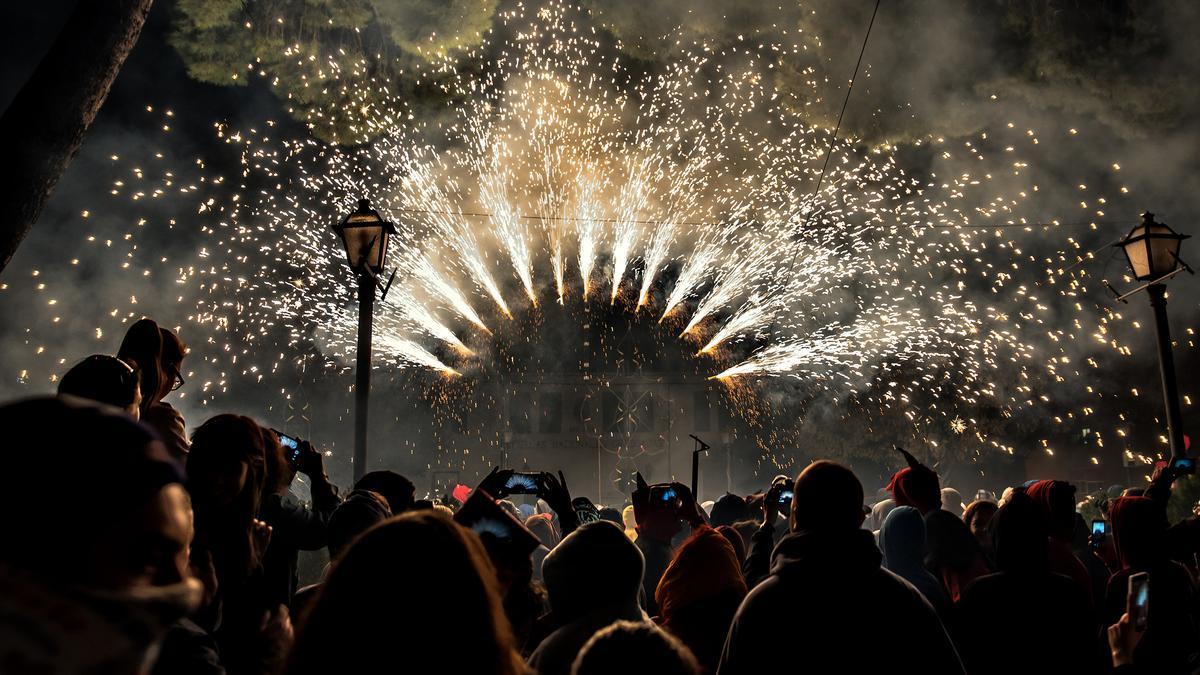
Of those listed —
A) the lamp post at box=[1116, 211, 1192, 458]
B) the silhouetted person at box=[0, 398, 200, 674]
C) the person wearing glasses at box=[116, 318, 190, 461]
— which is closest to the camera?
the silhouetted person at box=[0, 398, 200, 674]

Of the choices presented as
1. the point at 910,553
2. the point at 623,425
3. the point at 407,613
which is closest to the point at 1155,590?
the point at 910,553

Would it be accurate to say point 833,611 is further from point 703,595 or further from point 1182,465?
point 1182,465

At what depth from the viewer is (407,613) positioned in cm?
150

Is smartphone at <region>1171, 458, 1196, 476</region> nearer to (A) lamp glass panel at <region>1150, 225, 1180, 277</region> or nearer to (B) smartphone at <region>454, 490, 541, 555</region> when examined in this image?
(A) lamp glass panel at <region>1150, 225, 1180, 277</region>

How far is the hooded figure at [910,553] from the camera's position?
420 centimetres

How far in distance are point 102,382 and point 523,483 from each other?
224 cm

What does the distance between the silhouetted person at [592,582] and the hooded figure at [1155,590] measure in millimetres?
2504

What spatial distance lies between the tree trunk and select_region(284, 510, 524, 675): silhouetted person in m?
4.03

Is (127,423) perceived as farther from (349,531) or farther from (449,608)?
(349,531)

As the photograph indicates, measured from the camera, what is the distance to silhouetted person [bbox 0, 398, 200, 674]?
950 millimetres

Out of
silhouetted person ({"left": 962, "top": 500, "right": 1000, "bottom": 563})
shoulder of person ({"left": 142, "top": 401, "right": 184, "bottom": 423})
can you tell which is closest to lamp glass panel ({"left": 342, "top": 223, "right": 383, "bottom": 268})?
shoulder of person ({"left": 142, "top": 401, "right": 184, "bottom": 423})

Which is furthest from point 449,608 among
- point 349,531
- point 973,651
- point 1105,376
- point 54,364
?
point 1105,376

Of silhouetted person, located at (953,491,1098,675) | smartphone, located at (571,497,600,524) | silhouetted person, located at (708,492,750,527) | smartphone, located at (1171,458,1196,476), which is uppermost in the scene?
smartphone, located at (1171,458,1196,476)

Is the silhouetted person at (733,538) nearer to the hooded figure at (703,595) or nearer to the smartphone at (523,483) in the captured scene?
the hooded figure at (703,595)
